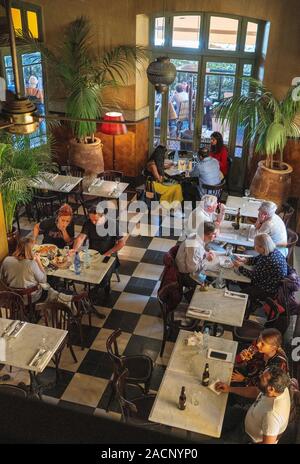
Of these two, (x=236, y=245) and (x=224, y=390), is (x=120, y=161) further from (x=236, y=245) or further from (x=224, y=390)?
(x=224, y=390)

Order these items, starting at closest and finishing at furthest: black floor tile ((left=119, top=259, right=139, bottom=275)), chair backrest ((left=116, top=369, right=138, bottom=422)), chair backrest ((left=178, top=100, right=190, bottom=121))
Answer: chair backrest ((left=116, top=369, right=138, bottom=422))
black floor tile ((left=119, top=259, right=139, bottom=275))
chair backrest ((left=178, top=100, right=190, bottom=121))

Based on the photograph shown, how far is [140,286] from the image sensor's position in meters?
7.18

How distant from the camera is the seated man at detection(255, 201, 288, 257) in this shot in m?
6.57

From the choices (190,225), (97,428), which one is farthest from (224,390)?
(97,428)

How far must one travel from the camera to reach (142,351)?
588 cm

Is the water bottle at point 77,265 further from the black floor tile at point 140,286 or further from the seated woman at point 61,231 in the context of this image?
the black floor tile at point 140,286

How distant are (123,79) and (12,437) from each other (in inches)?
383

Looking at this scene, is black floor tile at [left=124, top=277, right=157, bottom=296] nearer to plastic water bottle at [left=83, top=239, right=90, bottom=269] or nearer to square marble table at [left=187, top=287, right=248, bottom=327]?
plastic water bottle at [left=83, top=239, right=90, bottom=269]

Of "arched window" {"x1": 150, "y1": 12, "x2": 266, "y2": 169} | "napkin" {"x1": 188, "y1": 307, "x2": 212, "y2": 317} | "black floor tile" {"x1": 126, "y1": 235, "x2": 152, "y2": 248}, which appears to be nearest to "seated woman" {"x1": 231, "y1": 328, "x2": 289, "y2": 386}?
"napkin" {"x1": 188, "y1": 307, "x2": 212, "y2": 317}

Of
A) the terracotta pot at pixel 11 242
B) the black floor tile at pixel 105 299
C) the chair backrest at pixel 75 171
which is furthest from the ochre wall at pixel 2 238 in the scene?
the chair backrest at pixel 75 171

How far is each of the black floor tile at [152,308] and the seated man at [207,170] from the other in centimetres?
306

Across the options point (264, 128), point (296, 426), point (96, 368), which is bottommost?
point (96, 368)

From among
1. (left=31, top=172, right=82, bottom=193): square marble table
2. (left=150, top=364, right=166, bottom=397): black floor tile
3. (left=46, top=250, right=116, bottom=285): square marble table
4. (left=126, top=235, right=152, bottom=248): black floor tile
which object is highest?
(left=31, top=172, right=82, bottom=193): square marble table

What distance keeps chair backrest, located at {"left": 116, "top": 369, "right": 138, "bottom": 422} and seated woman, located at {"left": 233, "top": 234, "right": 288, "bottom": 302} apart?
2.14 metres
